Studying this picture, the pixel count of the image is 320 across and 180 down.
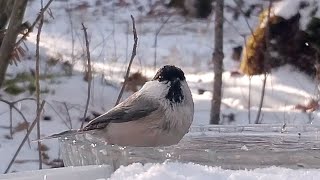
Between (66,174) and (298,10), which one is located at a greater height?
(298,10)

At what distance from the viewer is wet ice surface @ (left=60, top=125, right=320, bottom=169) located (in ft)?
3.96

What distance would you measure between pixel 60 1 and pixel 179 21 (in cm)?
172

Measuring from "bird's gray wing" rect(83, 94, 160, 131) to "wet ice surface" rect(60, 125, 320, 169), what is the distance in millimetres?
172

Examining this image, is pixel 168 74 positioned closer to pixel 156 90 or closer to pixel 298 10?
pixel 156 90

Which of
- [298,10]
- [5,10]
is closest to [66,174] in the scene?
[5,10]

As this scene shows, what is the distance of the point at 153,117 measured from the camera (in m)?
1.84

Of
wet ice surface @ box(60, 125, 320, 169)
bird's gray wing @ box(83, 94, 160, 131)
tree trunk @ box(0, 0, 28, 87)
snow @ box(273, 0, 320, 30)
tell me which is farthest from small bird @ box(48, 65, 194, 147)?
snow @ box(273, 0, 320, 30)

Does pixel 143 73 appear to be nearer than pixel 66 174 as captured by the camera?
No

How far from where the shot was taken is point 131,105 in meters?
1.90

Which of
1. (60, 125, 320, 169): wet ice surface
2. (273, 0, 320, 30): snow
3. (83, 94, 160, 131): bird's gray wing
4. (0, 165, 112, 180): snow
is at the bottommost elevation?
(0, 165, 112, 180): snow

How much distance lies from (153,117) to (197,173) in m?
0.81

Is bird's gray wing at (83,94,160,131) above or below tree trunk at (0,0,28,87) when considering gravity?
below

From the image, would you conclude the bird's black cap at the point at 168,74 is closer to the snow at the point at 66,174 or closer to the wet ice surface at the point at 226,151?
the wet ice surface at the point at 226,151

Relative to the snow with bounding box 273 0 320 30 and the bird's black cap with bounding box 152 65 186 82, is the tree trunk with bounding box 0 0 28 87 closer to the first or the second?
the bird's black cap with bounding box 152 65 186 82
